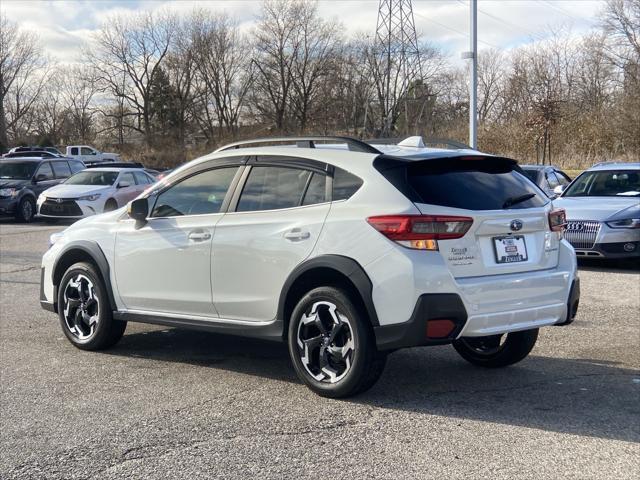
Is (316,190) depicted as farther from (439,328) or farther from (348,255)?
(439,328)

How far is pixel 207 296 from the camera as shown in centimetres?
591

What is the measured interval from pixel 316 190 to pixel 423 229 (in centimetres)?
98

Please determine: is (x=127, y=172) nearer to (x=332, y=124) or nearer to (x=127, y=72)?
(x=332, y=124)

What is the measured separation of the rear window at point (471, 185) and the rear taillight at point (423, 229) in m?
0.17

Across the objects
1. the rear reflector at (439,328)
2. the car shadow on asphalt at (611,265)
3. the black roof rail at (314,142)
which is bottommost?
the car shadow on asphalt at (611,265)

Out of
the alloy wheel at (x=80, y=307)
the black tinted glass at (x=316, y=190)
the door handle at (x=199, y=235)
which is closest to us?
the black tinted glass at (x=316, y=190)

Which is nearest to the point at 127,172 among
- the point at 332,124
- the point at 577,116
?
the point at 577,116

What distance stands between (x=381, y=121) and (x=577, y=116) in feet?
53.5

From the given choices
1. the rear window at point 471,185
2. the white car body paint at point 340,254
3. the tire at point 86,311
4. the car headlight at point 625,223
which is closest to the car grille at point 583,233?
the car headlight at point 625,223

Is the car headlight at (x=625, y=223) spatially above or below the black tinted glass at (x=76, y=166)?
below

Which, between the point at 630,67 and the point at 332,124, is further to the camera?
the point at 332,124

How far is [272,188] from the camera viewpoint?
18.9 feet

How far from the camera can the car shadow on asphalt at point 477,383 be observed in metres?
5.00

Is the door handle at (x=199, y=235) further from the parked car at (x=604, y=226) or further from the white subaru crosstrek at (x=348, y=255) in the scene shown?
the parked car at (x=604, y=226)
